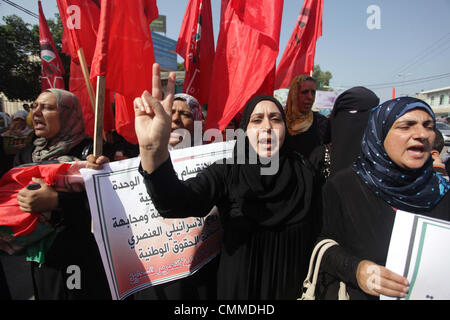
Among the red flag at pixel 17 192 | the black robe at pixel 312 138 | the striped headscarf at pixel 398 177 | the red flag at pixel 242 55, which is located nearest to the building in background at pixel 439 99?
the black robe at pixel 312 138

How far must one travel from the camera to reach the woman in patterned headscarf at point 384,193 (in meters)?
1.11

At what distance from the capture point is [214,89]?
257cm

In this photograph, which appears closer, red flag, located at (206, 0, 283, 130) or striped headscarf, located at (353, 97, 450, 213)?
striped headscarf, located at (353, 97, 450, 213)

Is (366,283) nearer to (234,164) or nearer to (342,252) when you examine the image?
(342,252)

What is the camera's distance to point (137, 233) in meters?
1.33

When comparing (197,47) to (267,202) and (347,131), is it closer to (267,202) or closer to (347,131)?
(347,131)

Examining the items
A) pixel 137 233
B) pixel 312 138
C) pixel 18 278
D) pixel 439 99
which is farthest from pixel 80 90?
pixel 439 99

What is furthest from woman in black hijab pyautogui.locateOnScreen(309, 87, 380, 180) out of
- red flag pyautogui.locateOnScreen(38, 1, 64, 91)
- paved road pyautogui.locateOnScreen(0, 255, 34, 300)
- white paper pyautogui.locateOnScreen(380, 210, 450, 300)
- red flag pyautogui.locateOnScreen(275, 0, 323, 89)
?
red flag pyautogui.locateOnScreen(38, 1, 64, 91)

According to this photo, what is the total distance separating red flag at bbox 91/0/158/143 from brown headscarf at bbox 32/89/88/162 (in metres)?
0.26

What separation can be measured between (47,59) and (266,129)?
3.23 metres

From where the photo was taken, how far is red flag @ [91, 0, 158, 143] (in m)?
1.65

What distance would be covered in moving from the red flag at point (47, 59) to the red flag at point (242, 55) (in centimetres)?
218

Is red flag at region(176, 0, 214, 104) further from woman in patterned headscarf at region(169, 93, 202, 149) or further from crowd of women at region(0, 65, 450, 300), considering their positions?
crowd of women at region(0, 65, 450, 300)

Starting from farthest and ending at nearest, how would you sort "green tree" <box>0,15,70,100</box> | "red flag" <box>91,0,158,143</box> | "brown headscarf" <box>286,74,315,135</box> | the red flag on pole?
"green tree" <box>0,15,70,100</box> < "brown headscarf" <box>286,74,315,135</box> < the red flag on pole < "red flag" <box>91,0,158,143</box>
